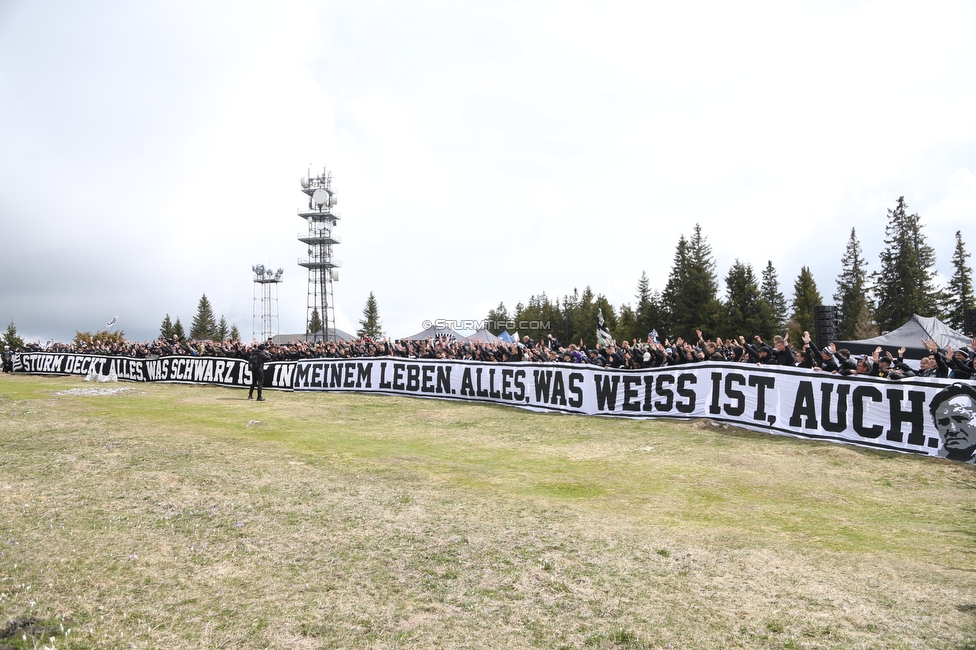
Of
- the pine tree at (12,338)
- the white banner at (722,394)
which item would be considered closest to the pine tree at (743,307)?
the white banner at (722,394)

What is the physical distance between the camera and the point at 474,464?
→ 39.3 ft

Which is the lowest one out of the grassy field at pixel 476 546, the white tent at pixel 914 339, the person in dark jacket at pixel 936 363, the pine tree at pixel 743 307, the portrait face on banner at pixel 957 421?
the grassy field at pixel 476 546

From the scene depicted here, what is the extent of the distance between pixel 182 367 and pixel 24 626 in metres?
32.3

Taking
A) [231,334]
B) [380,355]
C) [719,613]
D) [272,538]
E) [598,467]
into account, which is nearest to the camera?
[719,613]

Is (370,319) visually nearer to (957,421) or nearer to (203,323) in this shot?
(203,323)

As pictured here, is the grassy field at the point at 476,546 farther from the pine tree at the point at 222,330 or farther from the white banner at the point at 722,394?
the pine tree at the point at 222,330

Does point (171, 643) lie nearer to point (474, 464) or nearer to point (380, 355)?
point (474, 464)

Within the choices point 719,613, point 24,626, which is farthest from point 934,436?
point 24,626

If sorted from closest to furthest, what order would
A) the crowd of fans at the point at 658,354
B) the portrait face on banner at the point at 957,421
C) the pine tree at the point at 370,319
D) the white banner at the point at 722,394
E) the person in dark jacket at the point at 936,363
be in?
the portrait face on banner at the point at 957,421, the white banner at the point at 722,394, the person in dark jacket at the point at 936,363, the crowd of fans at the point at 658,354, the pine tree at the point at 370,319

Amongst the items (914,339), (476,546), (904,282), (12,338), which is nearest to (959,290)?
(904,282)

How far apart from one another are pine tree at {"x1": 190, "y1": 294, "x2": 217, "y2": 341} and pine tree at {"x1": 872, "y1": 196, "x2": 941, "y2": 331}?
4943 inches

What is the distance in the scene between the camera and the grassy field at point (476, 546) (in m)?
5.11

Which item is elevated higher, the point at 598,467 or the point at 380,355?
the point at 380,355

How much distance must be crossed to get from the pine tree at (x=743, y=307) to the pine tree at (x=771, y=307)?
0.52 meters
